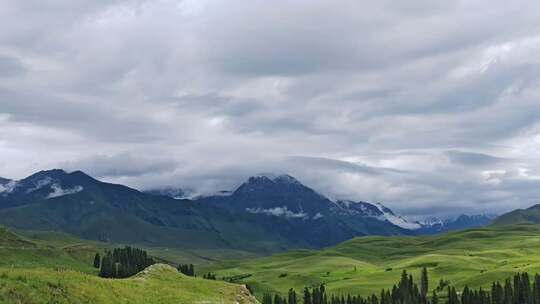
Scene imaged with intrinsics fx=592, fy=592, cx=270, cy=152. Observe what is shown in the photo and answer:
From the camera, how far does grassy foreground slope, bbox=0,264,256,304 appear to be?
5338 centimetres

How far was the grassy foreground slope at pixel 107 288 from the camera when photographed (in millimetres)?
53375

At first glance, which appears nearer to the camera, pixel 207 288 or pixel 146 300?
pixel 146 300

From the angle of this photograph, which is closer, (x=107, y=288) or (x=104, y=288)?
(x=104, y=288)

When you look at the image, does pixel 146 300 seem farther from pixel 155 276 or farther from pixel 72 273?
pixel 155 276

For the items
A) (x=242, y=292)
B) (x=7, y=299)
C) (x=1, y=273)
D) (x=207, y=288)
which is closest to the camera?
(x=7, y=299)

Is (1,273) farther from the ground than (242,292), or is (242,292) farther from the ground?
(1,273)

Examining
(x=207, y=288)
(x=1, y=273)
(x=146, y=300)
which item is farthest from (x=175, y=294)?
(x=1, y=273)

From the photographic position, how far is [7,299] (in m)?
50.1

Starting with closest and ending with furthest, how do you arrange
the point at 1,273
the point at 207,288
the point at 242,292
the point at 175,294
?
the point at 1,273 < the point at 175,294 < the point at 207,288 < the point at 242,292

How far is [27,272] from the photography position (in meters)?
57.9

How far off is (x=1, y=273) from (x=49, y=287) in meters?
4.53

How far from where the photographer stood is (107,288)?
6544 cm

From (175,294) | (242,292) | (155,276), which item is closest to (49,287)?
(175,294)

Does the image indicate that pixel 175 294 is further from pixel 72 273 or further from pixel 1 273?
pixel 1 273
